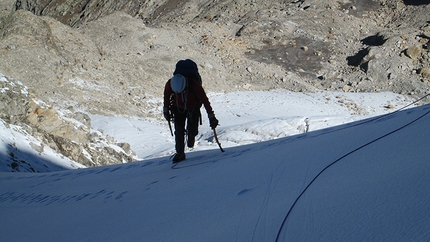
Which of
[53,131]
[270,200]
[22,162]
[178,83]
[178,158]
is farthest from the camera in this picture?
[53,131]

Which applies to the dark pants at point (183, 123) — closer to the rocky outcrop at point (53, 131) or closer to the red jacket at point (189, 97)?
the red jacket at point (189, 97)

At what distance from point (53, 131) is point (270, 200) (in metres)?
8.52

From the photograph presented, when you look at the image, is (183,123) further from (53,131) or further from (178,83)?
(53,131)

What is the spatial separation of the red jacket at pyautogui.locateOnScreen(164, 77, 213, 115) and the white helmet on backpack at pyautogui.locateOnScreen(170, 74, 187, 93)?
120 mm

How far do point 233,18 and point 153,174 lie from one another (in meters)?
22.0

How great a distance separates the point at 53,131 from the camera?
998 centimetres

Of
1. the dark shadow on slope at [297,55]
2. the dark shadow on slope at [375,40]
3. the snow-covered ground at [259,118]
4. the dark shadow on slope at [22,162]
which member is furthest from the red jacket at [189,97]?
the dark shadow on slope at [375,40]

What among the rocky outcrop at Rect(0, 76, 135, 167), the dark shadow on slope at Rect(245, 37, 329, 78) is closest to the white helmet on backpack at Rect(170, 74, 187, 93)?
the rocky outcrop at Rect(0, 76, 135, 167)

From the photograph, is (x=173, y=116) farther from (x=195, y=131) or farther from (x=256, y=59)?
(x=256, y=59)

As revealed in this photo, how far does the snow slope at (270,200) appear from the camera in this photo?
6.58ft

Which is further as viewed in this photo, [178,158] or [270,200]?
[178,158]

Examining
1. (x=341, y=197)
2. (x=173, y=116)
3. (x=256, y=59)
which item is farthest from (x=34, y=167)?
→ (x=256, y=59)

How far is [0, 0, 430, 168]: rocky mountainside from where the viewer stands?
15.2 metres

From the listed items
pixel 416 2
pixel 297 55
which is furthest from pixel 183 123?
pixel 416 2
